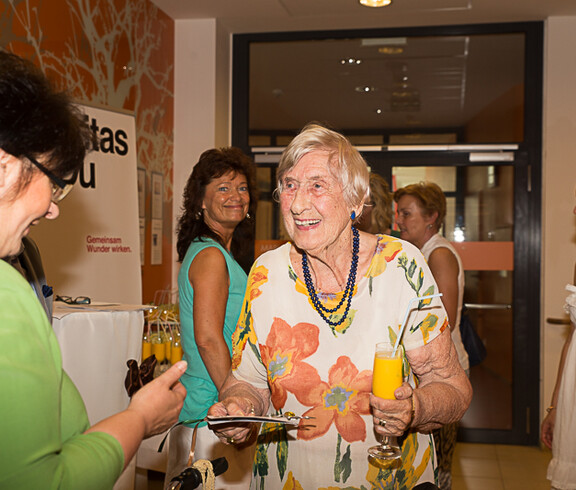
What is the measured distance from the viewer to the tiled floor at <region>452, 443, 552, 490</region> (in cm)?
391

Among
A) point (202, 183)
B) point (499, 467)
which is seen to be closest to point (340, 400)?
point (202, 183)

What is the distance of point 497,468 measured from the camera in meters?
4.25

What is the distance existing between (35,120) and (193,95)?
13.3 feet

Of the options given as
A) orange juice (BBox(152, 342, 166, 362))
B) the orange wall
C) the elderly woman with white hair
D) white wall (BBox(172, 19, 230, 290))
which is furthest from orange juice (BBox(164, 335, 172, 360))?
the elderly woman with white hair

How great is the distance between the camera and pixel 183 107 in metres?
4.93

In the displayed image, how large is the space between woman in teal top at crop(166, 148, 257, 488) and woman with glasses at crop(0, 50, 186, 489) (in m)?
1.03

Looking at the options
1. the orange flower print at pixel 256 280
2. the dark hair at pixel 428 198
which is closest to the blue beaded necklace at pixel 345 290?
the orange flower print at pixel 256 280

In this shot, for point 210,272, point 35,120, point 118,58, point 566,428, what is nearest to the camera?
point 35,120

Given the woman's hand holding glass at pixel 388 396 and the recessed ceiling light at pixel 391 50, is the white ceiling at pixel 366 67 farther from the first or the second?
the woman's hand holding glass at pixel 388 396

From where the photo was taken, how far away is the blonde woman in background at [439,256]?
2.82 m

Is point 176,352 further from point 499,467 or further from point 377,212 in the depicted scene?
point 499,467

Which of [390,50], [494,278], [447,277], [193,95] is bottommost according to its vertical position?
[494,278]

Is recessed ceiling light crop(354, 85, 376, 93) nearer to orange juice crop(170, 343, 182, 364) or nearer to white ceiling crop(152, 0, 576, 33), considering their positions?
white ceiling crop(152, 0, 576, 33)

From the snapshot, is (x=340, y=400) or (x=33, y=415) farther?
(x=340, y=400)
